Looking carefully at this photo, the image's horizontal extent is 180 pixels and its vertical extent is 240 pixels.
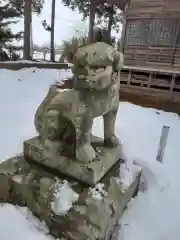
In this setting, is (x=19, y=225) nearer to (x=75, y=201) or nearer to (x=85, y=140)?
(x=75, y=201)

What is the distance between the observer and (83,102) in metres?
1.14

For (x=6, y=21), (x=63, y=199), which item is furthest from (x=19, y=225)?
(x=6, y=21)

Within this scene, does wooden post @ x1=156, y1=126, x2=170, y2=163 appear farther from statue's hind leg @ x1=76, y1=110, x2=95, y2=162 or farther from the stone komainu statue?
statue's hind leg @ x1=76, y1=110, x2=95, y2=162

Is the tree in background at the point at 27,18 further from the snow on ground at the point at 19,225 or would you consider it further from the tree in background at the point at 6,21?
the snow on ground at the point at 19,225

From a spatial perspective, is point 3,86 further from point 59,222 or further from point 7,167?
point 59,222

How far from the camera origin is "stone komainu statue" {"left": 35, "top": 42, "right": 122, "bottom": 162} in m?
1.04

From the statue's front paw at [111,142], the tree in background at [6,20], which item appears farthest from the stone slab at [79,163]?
the tree in background at [6,20]

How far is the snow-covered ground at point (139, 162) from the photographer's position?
1.27m

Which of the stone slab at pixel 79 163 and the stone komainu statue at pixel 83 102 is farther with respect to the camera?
the stone slab at pixel 79 163

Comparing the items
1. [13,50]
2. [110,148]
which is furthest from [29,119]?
[13,50]

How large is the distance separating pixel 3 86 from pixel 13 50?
5288 millimetres

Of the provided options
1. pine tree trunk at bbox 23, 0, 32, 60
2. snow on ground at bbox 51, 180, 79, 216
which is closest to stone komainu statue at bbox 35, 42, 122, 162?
snow on ground at bbox 51, 180, 79, 216

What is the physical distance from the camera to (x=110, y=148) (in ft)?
4.87

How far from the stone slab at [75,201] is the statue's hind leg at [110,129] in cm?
17
